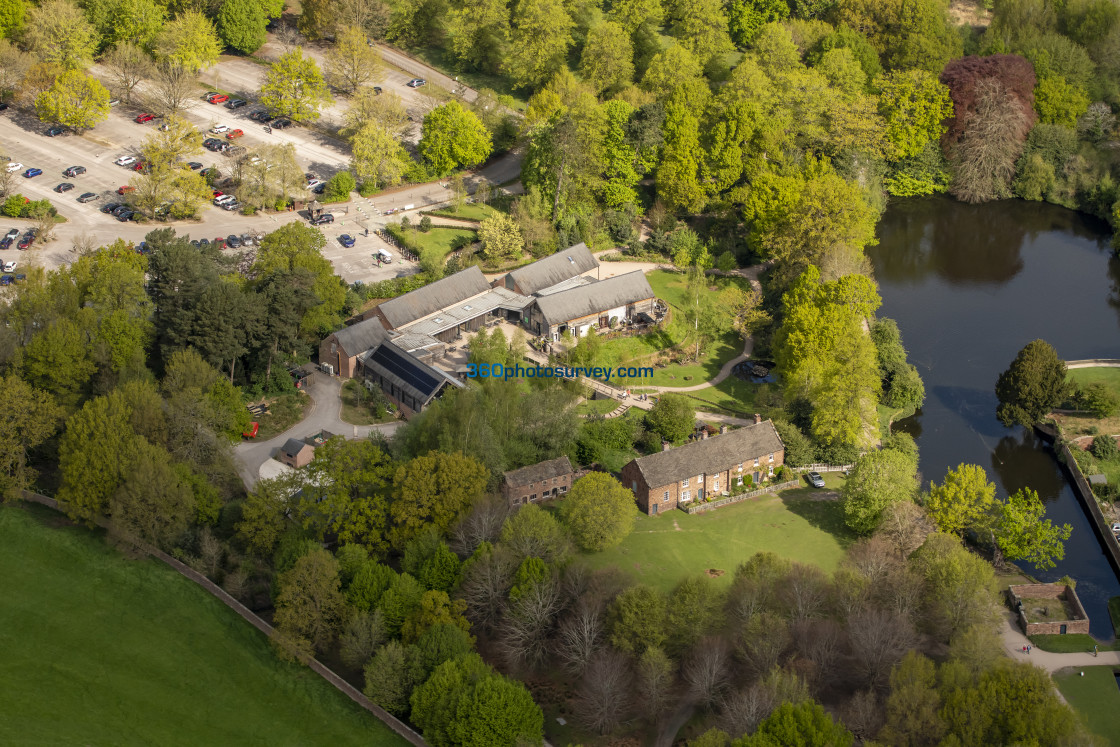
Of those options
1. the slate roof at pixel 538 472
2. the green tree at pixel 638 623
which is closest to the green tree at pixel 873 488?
the slate roof at pixel 538 472

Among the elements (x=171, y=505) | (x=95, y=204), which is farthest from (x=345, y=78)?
(x=171, y=505)

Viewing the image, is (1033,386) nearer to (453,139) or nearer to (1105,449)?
(1105,449)

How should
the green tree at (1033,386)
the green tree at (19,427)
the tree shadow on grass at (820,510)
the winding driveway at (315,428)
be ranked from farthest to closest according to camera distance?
the green tree at (1033,386), the winding driveway at (315,428), the tree shadow on grass at (820,510), the green tree at (19,427)

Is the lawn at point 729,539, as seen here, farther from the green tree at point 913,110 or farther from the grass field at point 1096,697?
the green tree at point 913,110

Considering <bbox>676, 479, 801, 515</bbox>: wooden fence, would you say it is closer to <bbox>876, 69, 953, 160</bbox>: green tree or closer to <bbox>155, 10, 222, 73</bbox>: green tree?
<bbox>876, 69, 953, 160</bbox>: green tree

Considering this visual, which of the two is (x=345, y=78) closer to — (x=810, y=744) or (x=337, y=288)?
(x=337, y=288)

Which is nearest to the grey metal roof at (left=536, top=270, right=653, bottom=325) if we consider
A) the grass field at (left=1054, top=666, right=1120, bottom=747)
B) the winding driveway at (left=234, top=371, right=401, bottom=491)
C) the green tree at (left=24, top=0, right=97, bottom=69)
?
the winding driveway at (left=234, top=371, right=401, bottom=491)

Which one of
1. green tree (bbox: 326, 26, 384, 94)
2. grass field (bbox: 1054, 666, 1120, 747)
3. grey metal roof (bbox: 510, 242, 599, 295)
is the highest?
green tree (bbox: 326, 26, 384, 94)
